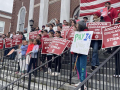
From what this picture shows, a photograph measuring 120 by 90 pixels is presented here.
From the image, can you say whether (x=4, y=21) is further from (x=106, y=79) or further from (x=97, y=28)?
(x=106, y=79)

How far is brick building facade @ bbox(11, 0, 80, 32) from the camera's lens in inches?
489

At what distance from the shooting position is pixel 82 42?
3.97 meters

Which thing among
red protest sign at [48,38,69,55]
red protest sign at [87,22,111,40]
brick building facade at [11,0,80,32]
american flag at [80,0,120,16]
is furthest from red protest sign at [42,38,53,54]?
brick building facade at [11,0,80,32]

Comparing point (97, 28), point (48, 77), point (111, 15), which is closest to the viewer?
point (97, 28)

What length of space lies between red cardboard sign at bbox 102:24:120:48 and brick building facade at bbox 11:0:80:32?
7.48 metres

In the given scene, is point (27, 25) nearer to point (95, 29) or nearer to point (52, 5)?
point (52, 5)

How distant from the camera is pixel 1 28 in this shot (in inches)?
1059

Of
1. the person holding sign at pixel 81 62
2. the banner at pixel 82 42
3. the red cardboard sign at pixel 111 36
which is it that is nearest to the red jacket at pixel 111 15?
the red cardboard sign at pixel 111 36

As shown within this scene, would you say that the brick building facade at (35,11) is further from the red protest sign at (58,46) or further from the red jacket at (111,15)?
the red protest sign at (58,46)

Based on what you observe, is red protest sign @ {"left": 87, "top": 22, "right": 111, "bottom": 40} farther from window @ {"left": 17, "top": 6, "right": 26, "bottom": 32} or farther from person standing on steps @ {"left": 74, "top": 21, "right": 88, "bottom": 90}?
window @ {"left": 17, "top": 6, "right": 26, "bottom": 32}

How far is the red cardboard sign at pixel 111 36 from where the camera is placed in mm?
3825

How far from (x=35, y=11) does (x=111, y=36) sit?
40.2 feet

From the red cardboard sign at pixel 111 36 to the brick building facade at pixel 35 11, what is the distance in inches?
294

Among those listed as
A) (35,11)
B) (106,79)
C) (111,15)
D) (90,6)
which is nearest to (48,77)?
(106,79)
